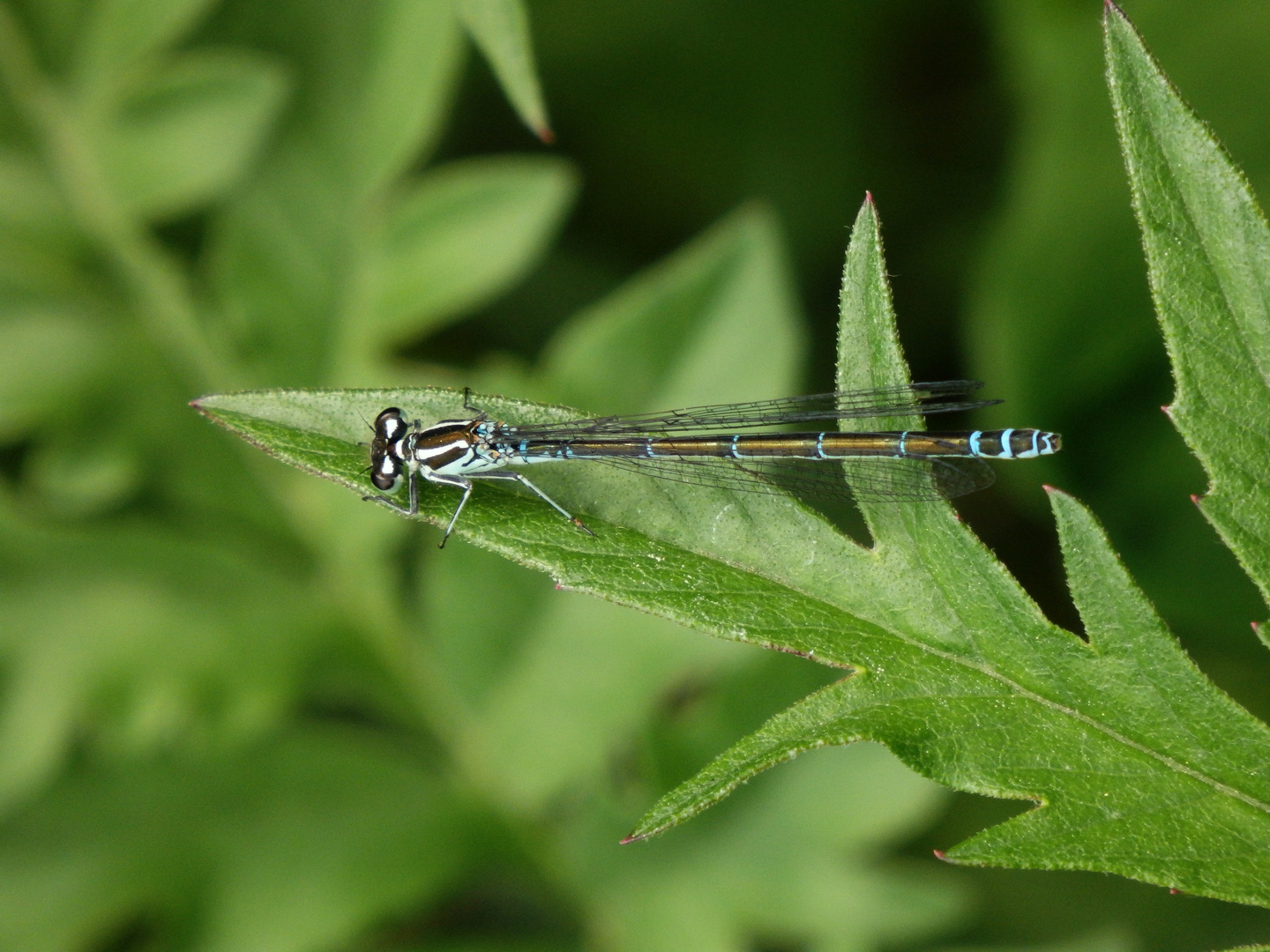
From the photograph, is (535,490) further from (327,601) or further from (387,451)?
(327,601)

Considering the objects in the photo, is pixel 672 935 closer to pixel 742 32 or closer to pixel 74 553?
pixel 74 553

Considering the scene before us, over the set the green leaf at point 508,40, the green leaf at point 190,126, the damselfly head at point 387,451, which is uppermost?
the green leaf at point 190,126

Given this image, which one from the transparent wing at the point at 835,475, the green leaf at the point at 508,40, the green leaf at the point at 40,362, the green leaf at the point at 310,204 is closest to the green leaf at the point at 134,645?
the green leaf at the point at 40,362

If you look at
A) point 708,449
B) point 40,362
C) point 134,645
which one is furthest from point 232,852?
point 708,449

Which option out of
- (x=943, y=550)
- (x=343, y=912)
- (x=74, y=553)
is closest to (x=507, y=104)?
(x=74, y=553)

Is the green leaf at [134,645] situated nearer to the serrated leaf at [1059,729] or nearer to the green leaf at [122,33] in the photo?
the green leaf at [122,33]

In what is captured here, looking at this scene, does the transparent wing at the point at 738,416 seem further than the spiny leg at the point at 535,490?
Yes

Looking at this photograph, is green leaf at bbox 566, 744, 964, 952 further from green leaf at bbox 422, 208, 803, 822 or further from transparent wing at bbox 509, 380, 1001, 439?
transparent wing at bbox 509, 380, 1001, 439
